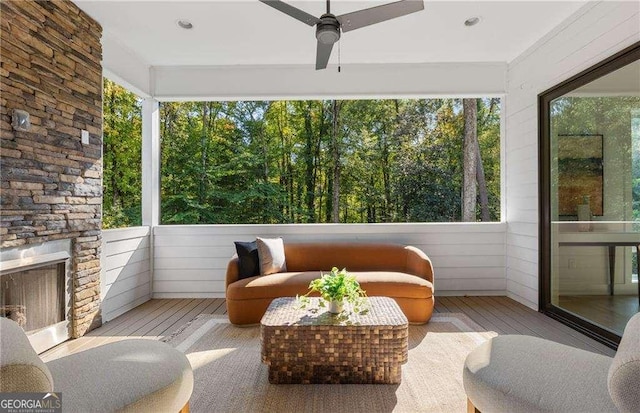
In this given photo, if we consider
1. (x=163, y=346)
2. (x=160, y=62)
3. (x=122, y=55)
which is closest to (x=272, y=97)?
(x=160, y=62)

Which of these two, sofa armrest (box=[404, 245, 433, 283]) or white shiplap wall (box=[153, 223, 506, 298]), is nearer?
sofa armrest (box=[404, 245, 433, 283])

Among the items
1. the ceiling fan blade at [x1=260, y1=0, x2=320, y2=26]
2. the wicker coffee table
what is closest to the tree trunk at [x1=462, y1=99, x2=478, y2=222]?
the wicker coffee table

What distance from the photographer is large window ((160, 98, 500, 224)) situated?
268 inches

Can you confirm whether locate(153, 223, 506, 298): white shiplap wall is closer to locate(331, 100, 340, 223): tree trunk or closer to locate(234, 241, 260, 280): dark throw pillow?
locate(234, 241, 260, 280): dark throw pillow

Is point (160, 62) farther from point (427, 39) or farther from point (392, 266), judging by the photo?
point (392, 266)

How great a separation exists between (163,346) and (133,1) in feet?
9.90

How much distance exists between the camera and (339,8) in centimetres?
329

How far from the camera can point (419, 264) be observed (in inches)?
151

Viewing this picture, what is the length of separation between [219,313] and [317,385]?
197cm

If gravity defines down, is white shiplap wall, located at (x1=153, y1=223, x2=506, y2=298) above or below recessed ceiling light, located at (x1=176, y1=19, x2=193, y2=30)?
below

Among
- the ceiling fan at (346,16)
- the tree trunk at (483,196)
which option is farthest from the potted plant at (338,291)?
the tree trunk at (483,196)

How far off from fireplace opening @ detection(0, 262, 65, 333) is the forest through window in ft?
12.7

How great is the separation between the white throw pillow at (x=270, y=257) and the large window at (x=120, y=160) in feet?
13.8

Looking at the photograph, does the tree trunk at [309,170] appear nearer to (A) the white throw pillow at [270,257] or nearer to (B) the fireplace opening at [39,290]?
(A) the white throw pillow at [270,257]
